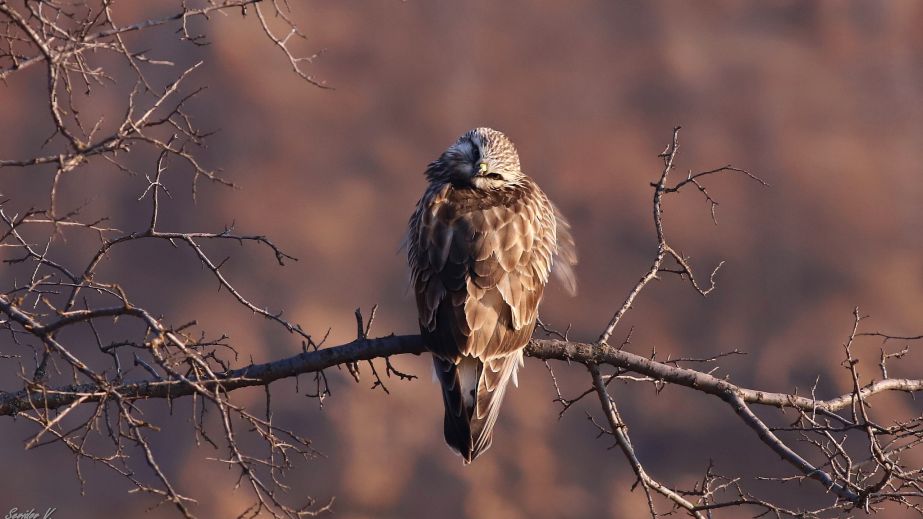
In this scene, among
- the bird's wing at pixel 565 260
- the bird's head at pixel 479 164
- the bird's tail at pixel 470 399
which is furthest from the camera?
the bird's wing at pixel 565 260

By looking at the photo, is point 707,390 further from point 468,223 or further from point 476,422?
point 468,223

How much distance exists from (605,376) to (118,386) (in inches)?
51.2

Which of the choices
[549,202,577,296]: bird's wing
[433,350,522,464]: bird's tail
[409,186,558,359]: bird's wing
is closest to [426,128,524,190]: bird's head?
[409,186,558,359]: bird's wing

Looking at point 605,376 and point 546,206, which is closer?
point 605,376

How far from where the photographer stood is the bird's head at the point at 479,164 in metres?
3.34

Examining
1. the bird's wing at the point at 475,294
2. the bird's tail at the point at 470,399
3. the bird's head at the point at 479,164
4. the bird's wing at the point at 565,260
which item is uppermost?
the bird's head at the point at 479,164

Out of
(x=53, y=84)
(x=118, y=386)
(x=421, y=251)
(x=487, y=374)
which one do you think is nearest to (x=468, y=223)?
(x=421, y=251)

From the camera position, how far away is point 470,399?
2.89 metres

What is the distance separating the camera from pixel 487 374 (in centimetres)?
294

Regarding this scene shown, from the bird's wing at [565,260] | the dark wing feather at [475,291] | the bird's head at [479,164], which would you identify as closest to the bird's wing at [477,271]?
the dark wing feather at [475,291]

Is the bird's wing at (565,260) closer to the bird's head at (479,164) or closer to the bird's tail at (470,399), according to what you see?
the bird's head at (479,164)

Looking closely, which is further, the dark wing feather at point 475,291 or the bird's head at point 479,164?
the bird's head at point 479,164

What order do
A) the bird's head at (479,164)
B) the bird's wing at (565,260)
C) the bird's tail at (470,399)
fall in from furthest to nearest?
the bird's wing at (565,260) < the bird's head at (479,164) < the bird's tail at (470,399)

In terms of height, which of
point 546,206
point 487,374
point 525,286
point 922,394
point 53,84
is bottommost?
point 53,84
